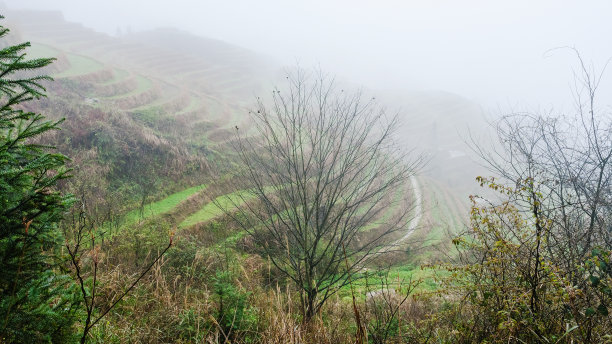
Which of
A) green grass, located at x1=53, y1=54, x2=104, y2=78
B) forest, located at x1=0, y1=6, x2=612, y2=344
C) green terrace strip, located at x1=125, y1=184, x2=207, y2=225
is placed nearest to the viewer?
forest, located at x1=0, y1=6, x2=612, y2=344

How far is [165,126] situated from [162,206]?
10.7m

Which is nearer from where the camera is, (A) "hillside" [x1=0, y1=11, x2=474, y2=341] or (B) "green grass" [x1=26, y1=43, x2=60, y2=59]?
(A) "hillside" [x1=0, y1=11, x2=474, y2=341]

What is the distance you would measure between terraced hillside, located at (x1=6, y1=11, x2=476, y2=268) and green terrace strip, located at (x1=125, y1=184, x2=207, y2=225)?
0.13ft

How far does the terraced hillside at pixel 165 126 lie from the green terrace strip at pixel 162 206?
4 centimetres

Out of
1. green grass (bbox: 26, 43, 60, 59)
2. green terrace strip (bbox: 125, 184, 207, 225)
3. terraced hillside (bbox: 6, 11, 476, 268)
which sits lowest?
green terrace strip (bbox: 125, 184, 207, 225)

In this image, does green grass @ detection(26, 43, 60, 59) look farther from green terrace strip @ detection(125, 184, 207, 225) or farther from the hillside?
green terrace strip @ detection(125, 184, 207, 225)

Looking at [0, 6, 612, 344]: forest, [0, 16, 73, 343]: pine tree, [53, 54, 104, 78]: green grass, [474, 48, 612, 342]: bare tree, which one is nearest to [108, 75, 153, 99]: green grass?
[0, 6, 612, 344]: forest

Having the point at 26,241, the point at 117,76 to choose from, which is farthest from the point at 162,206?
the point at 117,76

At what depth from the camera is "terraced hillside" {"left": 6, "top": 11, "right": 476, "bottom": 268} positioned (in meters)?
13.8

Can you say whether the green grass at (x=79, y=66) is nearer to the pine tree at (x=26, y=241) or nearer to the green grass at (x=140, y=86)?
the green grass at (x=140, y=86)

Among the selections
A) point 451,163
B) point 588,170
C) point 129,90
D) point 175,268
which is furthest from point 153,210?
point 451,163

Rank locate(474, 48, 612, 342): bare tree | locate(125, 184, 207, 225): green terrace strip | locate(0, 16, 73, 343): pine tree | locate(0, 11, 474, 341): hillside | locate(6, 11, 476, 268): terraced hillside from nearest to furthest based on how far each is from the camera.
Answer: locate(0, 16, 73, 343): pine tree < locate(474, 48, 612, 342): bare tree < locate(0, 11, 474, 341): hillside < locate(125, 184, 207, 225): green terrace strip < locate(6, 11, 476, 268): terraced hillside

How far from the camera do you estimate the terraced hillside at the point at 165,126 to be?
45.3 feet

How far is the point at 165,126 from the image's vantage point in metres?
22.0
